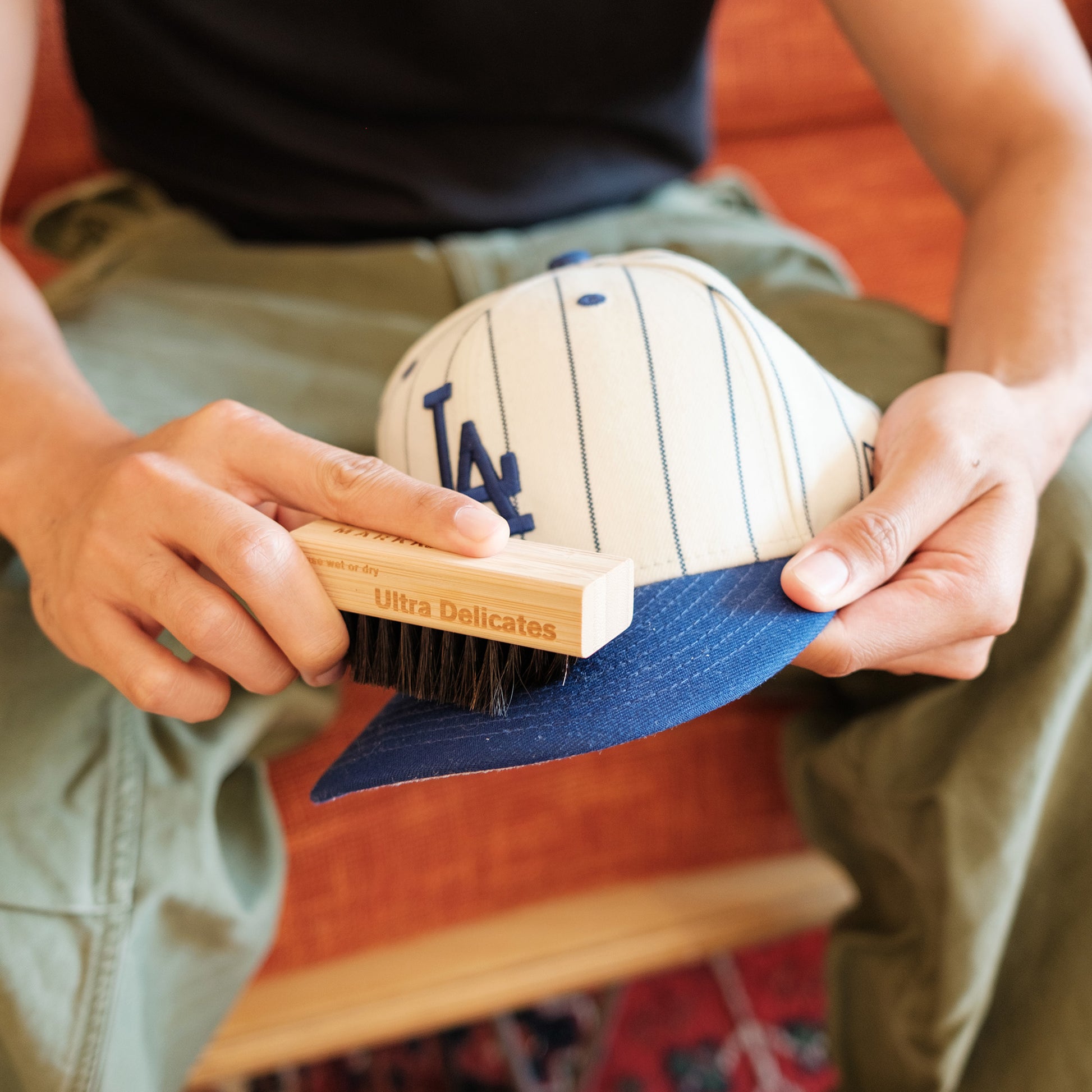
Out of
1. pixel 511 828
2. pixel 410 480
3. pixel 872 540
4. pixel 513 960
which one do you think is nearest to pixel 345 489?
pixel 410 480

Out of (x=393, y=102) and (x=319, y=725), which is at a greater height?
(x=393, y=102)

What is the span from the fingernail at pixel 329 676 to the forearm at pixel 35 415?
0.17 m

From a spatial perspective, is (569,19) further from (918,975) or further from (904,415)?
(918,975)

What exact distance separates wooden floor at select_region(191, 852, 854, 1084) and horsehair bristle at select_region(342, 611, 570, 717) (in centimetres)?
38

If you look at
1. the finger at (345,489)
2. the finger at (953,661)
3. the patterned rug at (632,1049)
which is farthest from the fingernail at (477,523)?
the patterned rug at (632,1049)

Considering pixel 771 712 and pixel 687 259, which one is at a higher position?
pixel 687 259

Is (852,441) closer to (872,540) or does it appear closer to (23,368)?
(872,540)

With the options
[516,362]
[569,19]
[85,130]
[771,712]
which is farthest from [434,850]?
[85,130]

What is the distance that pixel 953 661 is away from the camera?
0.48 m

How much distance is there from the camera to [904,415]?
1.54ft

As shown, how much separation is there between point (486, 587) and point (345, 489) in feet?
0.29

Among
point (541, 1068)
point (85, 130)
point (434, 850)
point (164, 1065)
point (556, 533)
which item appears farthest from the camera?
point (85, 130)

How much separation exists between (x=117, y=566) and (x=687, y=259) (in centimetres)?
32

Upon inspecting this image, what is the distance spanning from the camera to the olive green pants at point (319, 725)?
18.7 inches
